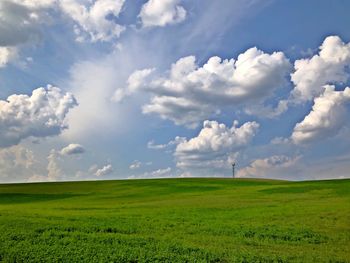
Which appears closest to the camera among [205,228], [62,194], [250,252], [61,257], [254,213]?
[61,257]

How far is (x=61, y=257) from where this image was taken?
21.6 metres

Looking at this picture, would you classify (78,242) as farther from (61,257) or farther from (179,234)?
(179,234)

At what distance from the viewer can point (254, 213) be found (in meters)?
40.1

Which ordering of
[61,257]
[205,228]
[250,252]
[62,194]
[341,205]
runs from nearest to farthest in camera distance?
[61,257] → [250,252] → [205,228] → [341,205] → [62,194]

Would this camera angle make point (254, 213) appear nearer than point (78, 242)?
No

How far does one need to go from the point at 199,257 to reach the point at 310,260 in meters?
5.93

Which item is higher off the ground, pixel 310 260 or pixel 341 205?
pixel 341 205

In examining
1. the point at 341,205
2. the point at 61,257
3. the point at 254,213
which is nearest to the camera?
the point at 61,257

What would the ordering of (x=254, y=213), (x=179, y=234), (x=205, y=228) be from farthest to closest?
(x=254, y=213) → (x=205, y=228) → (x=179, y=234)

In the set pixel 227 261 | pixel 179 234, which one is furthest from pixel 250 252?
pixel 179 234

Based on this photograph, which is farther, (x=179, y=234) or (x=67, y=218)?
(x=67, y=218)

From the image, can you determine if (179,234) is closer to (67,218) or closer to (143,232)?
(143,232)

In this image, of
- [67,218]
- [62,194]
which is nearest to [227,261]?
[67,218]

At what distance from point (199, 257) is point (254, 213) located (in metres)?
19.1
